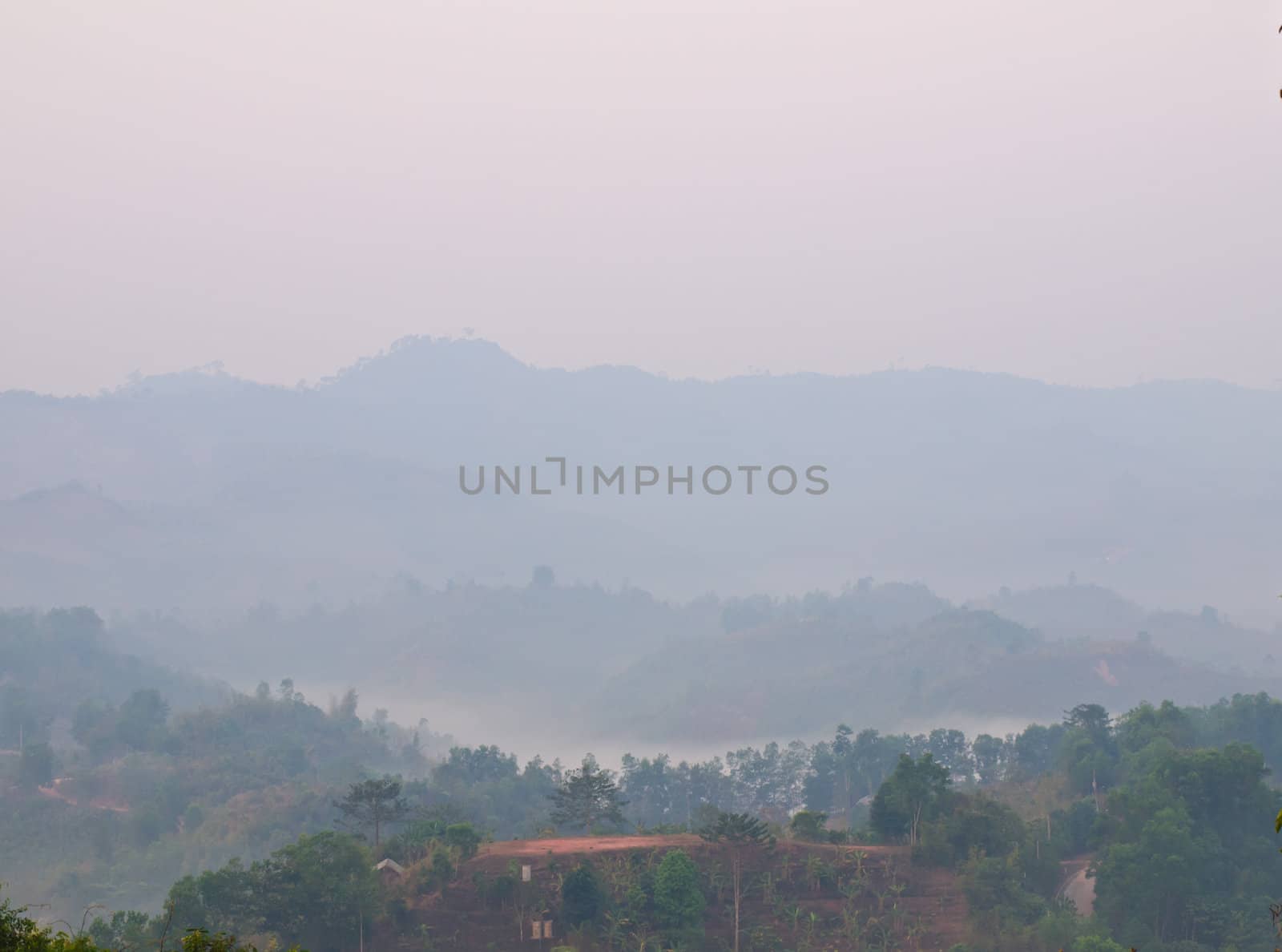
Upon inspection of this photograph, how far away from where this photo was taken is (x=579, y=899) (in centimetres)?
3894

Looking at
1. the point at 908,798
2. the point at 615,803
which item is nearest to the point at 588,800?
the point at 615,803

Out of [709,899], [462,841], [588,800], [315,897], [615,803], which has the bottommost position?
[709,899]

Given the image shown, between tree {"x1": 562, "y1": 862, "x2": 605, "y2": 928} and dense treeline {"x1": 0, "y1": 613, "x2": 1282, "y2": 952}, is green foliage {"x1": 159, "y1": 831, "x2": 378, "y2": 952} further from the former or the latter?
tree {"x1": 562, "y1": 862, "x2": 605, "y2": 928}

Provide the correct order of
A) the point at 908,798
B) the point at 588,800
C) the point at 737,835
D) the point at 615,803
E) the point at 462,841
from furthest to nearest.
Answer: the point at 615,803 → the point at 588,800 → the point at 908,798 → the point at 737,835 → the point at 462,841

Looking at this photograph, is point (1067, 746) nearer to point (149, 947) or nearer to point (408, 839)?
point (408, 839)

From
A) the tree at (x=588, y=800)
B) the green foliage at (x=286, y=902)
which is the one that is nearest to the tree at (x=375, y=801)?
the tree at (x=588, y=800)

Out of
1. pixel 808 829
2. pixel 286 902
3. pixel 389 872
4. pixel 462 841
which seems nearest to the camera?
pixel 286 902

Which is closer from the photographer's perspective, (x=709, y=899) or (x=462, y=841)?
(x=709, y=899)

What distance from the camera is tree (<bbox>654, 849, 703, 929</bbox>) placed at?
3906 cm

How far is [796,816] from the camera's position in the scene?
45.4 metres

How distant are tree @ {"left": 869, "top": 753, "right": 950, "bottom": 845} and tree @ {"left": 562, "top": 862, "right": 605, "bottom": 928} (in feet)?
39.1

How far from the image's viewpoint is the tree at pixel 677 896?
39.1 metres

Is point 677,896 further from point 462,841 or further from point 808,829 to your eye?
point 462,841

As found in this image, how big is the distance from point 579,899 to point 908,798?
13.1 meters
